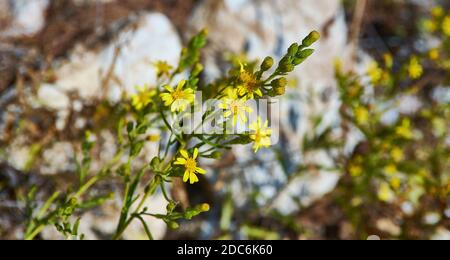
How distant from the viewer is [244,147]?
12.4 feet

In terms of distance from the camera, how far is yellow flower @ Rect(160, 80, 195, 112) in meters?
1.95

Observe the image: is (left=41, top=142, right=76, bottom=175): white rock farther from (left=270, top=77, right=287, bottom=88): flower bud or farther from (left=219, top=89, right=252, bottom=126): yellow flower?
(left=270, top=77, right=287, bottom=88): flower bud

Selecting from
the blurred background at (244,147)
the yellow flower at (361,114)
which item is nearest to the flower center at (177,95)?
the blurred background at (244,147)

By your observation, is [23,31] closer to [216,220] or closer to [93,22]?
[93,22]

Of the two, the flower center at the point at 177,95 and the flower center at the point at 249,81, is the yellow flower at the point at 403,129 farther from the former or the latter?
the flower center at the point at 177,95

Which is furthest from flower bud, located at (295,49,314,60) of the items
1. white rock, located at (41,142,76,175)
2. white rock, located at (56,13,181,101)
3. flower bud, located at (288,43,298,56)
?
white rock, located at (41,142,76,175)

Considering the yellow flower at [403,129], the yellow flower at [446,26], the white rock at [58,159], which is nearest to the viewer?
the white rock at [58,159]

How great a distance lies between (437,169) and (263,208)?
1.38 meters

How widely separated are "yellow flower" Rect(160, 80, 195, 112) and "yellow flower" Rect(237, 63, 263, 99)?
23 centimetres

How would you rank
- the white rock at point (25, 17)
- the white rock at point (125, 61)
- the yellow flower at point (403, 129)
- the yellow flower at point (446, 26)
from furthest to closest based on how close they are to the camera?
the white rock at point (25, 17) → the yellow flower at point (446, 26) → the white rock at point (125, 61) → the yellow flower at point (403, 129)

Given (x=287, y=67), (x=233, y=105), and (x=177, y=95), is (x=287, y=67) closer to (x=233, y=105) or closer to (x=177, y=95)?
(x=233, y=105)

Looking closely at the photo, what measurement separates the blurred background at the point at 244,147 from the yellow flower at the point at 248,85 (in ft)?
4.22

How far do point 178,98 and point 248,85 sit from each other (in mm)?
313

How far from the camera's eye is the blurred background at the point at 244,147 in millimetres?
3260
